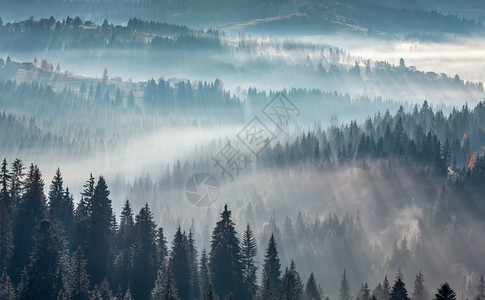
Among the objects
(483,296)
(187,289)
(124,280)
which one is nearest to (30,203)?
(124,280)

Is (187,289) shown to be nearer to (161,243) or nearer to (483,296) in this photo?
(161,243)

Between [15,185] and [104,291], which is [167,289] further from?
[15,185]

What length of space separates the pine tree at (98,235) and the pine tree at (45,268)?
31.6 ft

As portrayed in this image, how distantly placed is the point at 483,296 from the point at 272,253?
59.1m

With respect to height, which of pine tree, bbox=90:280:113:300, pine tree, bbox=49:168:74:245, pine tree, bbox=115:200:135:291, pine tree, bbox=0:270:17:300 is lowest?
pine tree, bbox=90:280:113:300

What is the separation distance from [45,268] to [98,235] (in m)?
17.7

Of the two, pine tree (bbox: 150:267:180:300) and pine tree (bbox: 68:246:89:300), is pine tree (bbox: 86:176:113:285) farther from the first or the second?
pine tree (bbox: 150:267:180:300)

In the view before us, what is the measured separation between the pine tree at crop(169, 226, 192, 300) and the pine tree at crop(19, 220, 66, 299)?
1563cm

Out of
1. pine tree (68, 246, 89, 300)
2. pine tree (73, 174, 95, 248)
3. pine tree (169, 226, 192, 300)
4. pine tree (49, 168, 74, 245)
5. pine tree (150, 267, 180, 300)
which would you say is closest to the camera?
pine tree (68, 246, 89, 300)

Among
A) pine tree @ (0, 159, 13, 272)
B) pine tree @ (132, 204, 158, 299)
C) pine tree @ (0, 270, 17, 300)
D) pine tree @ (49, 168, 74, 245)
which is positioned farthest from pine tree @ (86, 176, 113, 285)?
pine tree @ (0, 270, 17, 300)

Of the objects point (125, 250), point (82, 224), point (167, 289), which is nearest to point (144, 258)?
point (125, 250)

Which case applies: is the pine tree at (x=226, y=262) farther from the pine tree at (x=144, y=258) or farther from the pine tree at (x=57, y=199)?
the pine tree at (x=57, y=199)

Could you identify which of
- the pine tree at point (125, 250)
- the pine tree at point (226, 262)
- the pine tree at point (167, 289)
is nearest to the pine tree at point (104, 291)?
the pine tree at point (125, 250)

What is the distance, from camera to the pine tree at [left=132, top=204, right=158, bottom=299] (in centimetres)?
10125
